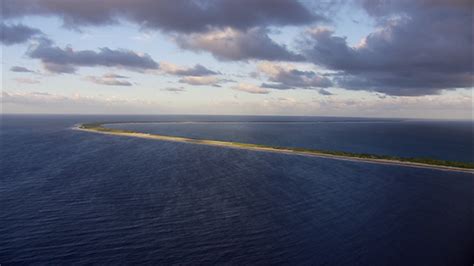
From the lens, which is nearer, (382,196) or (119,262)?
(119,262)

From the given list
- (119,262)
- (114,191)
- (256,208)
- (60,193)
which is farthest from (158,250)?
(60,193)

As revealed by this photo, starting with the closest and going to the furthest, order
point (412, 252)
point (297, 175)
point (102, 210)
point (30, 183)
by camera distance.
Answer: point (412, 252), point (102, 210), point (30, 183), point (297, 175)

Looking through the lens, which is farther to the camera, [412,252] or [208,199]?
[208,199]

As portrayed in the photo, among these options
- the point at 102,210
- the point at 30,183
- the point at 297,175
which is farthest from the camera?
the point at 297,175

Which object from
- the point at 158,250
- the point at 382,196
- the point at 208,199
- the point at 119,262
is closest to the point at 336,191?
the point at 382,196

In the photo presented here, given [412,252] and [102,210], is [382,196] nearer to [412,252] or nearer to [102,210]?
[412,252]

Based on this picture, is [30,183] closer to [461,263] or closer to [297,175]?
[297,175]
